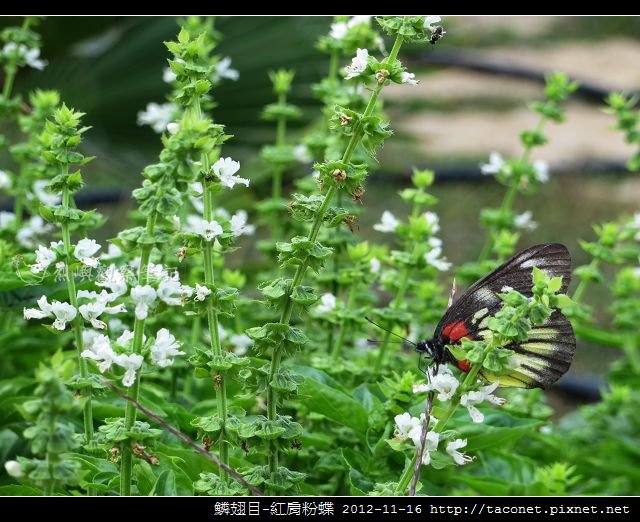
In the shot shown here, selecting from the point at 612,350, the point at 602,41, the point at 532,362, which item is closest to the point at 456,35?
the point at 602,41

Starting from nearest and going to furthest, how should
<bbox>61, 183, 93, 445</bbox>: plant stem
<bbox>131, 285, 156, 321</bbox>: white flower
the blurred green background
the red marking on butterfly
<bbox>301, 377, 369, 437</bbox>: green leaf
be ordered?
<bbox>131, 285, 156, 321</bbox>: white flower < <bbox>61, 183, 93, 445</bbox>: plant stem < <bbox>301, 377, 369, 437</bbox>: green leaf < the red marking on butterfly < the blurred green background

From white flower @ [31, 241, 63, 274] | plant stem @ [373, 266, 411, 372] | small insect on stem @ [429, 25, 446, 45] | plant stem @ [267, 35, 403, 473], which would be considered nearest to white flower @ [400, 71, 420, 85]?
plant stem @ [267, 35, 403, 473]

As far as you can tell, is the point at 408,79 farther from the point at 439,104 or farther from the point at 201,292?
the point at 439,104

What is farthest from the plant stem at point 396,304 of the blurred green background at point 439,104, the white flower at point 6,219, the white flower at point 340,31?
the white flower at point 6,219

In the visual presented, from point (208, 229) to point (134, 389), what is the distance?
26 centimetres

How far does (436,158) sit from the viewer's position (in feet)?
17.6

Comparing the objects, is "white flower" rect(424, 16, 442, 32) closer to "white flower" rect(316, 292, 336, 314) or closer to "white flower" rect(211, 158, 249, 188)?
"white flower" rect(211, 158, 249, 188)

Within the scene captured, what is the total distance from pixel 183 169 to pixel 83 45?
3.11m

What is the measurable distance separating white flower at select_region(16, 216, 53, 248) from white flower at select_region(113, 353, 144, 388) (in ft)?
3.35

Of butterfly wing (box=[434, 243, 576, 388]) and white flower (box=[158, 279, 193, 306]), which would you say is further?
butterfly wing (box=[434, 243, 576, 388])

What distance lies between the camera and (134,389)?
142 cm

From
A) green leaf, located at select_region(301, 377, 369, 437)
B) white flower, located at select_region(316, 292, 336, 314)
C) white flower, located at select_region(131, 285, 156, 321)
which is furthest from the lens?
white flower, located at select_region(316, 292, 336, 314)

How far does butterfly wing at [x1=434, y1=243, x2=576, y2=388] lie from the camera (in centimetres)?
178

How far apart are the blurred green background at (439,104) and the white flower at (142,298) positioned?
161 cm
